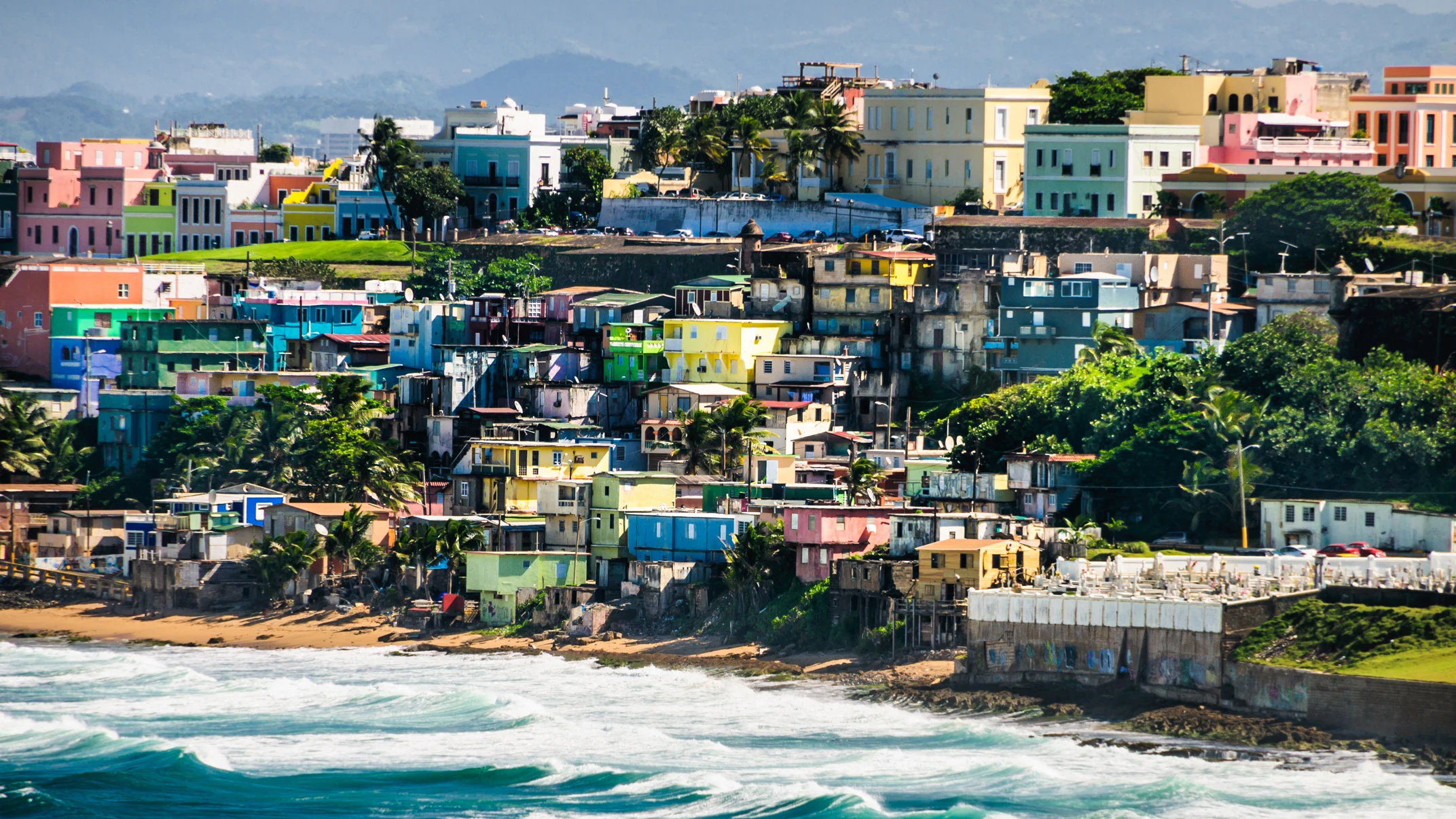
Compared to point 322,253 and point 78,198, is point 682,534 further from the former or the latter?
point 78,198

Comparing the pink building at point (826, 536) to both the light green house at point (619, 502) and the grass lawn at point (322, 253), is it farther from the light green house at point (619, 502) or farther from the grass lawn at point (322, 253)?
the grass lawn at point (322, 253)

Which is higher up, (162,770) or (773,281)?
(773,281)

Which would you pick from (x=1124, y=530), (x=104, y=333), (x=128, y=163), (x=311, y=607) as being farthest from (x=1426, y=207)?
(x=128, y=163)

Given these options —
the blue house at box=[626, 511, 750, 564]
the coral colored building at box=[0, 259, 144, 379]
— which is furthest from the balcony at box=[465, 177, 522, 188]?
the blue house at box=[626, 511, 750, 564]

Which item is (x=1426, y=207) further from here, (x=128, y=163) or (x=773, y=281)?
(x=128, y=163)

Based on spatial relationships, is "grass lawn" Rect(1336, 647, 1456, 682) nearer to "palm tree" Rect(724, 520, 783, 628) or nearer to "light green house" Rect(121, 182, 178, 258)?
"palm tree" Rect(724, 520, 783, 628)

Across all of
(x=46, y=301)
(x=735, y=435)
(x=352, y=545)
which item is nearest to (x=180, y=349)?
(x=46, y=301)

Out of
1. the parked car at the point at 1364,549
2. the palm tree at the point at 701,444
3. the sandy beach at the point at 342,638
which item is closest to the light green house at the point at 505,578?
the sandy beach at the point at 342,638
